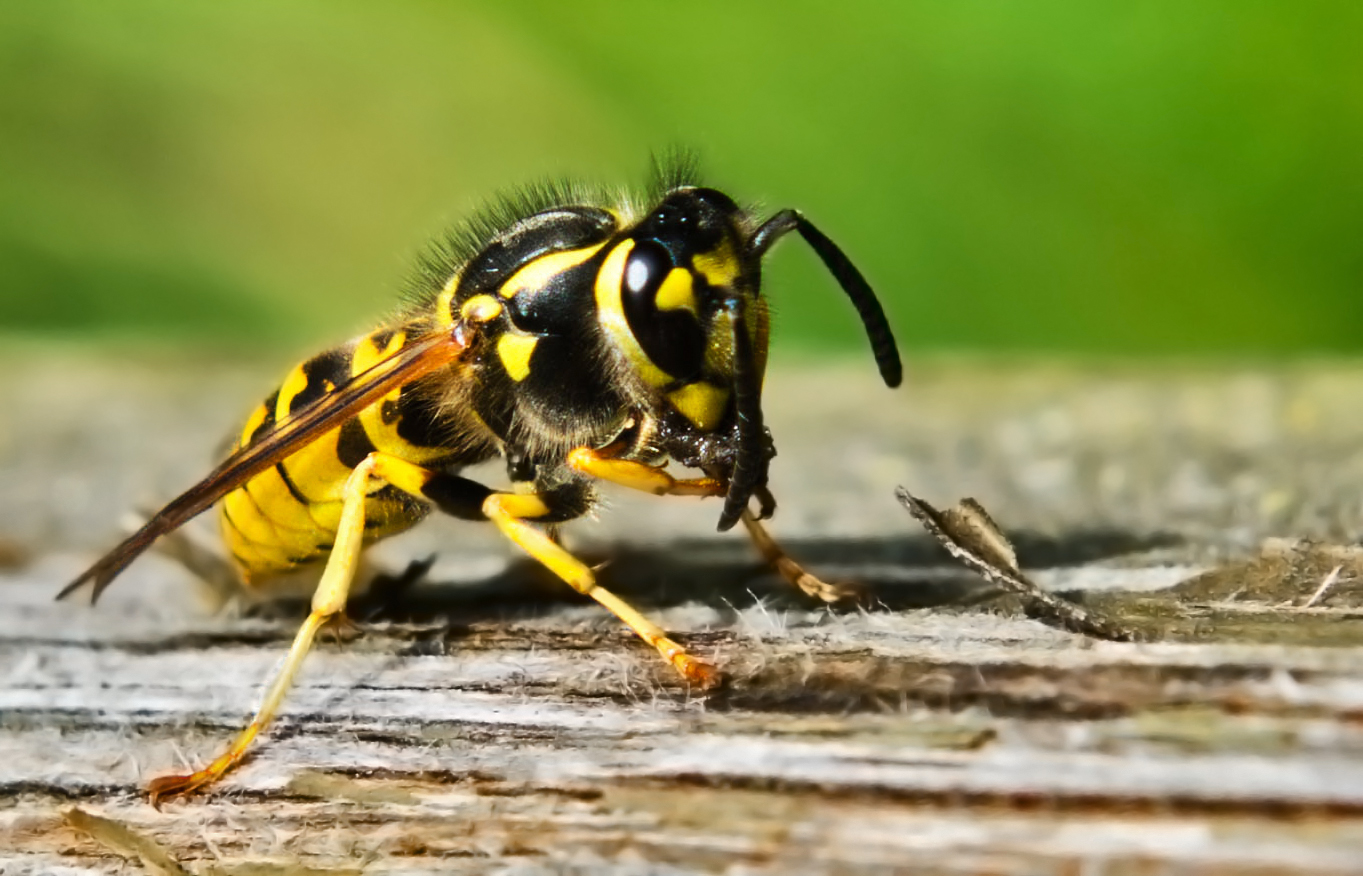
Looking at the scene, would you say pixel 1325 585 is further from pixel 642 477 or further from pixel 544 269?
pixel 544 269

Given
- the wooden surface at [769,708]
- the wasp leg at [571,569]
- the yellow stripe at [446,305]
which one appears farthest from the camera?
the yellow stripe at [446,305]

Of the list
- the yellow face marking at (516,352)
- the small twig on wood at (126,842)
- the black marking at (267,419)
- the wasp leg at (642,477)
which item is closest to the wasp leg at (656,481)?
the wasp leg at (642,477)

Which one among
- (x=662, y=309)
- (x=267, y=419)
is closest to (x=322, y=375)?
(x=267, y=419)

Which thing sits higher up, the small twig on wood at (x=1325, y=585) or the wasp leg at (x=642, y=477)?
the wasp leg at (x=642, y=477)

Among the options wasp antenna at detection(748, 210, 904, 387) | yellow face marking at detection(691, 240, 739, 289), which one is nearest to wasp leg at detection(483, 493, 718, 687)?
yellow face marking at detection(691, 240, 739, 289)

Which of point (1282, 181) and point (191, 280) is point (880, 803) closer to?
point (1282, 181)

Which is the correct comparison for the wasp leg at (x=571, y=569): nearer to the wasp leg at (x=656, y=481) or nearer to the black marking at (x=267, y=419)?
the wasp leg at (x=656, y=481)

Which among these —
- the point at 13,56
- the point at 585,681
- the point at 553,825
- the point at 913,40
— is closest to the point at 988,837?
the point at 553,825
